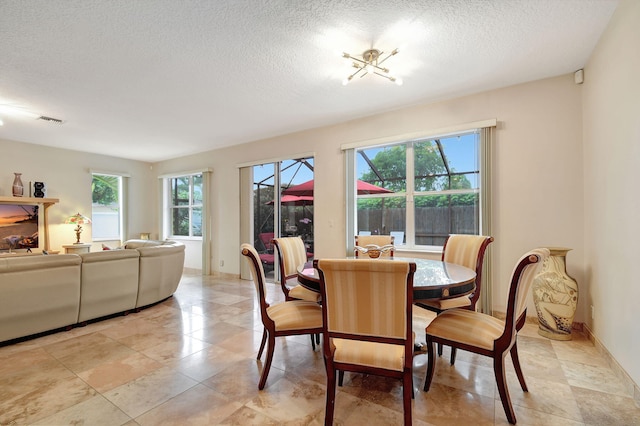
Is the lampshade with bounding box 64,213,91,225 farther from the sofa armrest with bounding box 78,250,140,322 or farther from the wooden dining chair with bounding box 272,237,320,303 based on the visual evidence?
the wooden dining chair with bounding box 272,237,320,303

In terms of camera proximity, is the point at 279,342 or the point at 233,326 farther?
the point at 233,326

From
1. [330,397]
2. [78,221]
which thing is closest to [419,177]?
[330,397]

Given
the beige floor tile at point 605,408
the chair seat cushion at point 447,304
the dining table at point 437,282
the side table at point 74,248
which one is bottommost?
the beige floor tile at point 605,408

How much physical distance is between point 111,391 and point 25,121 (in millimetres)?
4446

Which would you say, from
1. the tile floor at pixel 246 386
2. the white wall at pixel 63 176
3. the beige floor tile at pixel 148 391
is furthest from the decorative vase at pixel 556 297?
the white wall at pixel 63 176

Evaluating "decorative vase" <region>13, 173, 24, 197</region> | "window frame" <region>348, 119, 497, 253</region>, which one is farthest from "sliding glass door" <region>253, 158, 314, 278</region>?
"decorative vase" <region>13, 173, 24, 197</region>

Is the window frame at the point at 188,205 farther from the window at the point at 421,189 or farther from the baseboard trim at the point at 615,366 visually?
the baseboard trim at the point at 615,366

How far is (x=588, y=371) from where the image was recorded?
218 cm

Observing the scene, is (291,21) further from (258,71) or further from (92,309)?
(92,309)

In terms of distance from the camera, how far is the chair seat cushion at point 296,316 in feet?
6.68

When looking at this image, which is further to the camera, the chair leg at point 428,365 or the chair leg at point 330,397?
the chair leg at point 428,365

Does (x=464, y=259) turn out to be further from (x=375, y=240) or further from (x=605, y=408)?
(x=605, y=408)

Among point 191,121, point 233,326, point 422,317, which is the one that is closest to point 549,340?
point 422,317

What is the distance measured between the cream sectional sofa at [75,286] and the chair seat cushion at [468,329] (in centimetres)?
343
